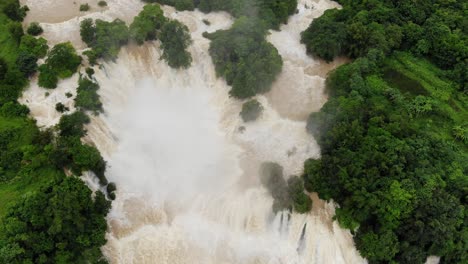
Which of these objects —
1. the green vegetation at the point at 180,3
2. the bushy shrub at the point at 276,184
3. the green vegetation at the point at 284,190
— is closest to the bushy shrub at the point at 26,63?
the green vegetation at the point at 180,3

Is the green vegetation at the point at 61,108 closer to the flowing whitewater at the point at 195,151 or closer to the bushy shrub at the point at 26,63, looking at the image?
the flowing whitewater at the point at 195,151

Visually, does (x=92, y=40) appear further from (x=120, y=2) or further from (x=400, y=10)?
(x=400, y=10)

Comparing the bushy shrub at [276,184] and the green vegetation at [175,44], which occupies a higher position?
the green vegetation at [175,44]

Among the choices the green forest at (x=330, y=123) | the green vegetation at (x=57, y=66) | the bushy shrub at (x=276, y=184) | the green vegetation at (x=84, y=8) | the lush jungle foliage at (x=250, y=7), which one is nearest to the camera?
the green forest at (x=330, y=123)

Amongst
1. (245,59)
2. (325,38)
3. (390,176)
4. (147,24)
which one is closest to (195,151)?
(245,59)

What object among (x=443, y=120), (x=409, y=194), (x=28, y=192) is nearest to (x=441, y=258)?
(x=409, y=194)

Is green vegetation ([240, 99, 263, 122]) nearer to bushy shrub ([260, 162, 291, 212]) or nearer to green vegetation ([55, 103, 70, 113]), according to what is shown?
bushy shrub ([260, 162, 291, 212])

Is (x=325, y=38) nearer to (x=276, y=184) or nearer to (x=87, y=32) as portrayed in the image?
(x=276, y=184)
